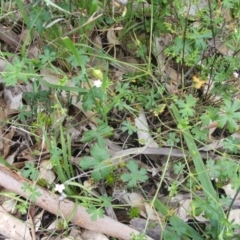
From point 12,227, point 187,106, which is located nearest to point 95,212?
point 12,227

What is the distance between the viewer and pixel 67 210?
6.30 ft

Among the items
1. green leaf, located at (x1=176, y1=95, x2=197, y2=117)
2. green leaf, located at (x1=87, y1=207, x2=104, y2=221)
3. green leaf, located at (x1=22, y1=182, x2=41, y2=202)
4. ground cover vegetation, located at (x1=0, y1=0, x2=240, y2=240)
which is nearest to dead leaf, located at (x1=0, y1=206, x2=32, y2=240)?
ground cover vegetation, located at (x1=0, y1=0, x2=240, y2=240)

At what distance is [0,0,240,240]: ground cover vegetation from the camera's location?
1.87 m

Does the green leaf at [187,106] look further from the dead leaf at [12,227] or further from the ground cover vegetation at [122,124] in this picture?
the dead leaf at [12,227]

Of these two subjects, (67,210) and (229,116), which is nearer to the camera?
(229,116)

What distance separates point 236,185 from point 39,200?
0.74 metres

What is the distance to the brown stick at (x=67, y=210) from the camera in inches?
74.7

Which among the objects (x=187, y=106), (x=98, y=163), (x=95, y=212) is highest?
(x=187, y=106)

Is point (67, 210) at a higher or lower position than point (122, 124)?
lower

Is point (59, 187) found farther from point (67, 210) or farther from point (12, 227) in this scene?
point (12, 227)

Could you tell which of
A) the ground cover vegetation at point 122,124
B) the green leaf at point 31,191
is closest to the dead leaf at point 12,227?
the ground cover vegetation at point 122,124

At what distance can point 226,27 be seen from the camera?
2186 mm

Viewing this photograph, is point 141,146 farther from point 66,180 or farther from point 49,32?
point 49,32

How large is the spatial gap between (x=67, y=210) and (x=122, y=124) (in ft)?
1.30
